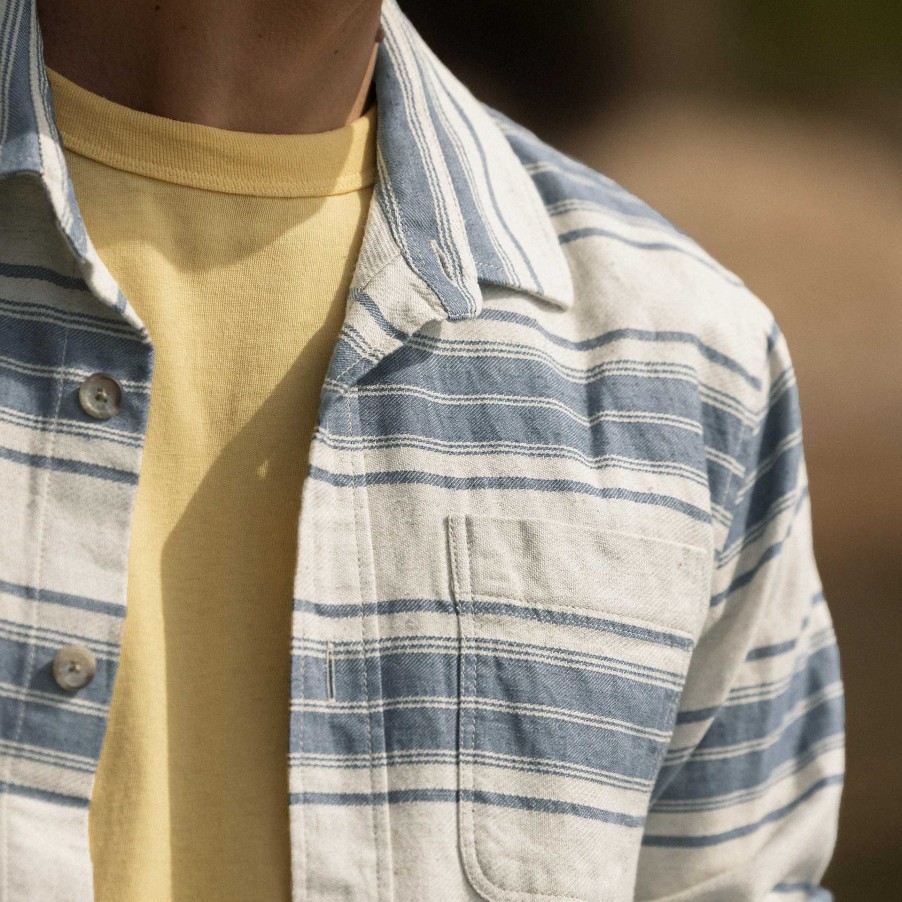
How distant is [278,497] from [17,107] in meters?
0.31

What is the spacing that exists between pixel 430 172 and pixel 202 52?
0.64ft

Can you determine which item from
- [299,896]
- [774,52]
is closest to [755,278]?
[774,52]

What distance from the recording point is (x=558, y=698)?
2.68 feet

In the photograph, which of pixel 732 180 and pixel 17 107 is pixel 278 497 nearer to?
pixel 17 107

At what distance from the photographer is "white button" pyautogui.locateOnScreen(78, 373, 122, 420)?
2.35ft

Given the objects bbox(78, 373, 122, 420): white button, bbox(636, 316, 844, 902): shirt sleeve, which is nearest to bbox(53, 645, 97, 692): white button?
bbox(78, 373, 122, 420): white button

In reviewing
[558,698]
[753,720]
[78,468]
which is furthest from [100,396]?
[753,720]

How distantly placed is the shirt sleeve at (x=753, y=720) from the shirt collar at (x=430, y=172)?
250mm

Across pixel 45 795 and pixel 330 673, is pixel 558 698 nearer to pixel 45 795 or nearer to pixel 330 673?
pixel 330 673

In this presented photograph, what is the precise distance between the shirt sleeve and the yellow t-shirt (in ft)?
1.31

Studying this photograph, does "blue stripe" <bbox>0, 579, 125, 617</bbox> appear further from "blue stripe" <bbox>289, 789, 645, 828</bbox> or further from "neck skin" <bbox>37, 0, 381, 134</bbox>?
"neck skin" <bbox>37, 0, 381, 134</bbox>

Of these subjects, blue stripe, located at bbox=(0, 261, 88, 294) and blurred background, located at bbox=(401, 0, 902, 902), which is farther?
blurred background, located at bbox=(401, 0, 902, 902)

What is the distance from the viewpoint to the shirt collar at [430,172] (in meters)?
0.74

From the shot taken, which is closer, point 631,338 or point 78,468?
point 78,468
